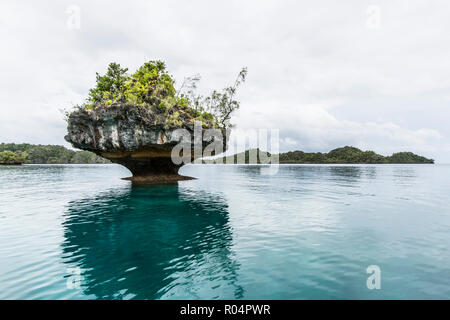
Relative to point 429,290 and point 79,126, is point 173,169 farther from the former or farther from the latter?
point 429,290

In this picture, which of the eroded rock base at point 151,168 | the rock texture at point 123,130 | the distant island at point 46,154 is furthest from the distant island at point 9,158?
the rock texture at point 123,130

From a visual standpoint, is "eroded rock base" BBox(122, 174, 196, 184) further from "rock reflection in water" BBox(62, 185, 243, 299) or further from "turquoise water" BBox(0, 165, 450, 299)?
"rock reflection in water" BBox(62, 185, 243, 299)

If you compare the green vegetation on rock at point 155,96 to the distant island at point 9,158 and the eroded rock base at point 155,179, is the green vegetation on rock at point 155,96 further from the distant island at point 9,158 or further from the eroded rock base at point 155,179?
the distant island at point 9,158

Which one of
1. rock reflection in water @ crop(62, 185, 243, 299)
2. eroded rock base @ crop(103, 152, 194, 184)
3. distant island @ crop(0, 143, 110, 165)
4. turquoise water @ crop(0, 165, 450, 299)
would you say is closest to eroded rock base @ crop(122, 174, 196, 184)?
eroded rock base @ crop(103, 152, 194, 184)

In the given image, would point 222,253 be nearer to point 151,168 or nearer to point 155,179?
point 151,168

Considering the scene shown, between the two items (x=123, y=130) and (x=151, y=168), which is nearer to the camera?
(x=123, y=130)

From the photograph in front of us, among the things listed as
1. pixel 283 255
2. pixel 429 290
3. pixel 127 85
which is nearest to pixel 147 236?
pixel 283 255

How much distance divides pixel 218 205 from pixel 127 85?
18.9m

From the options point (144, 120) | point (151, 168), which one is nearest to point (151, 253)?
point (144, 120)

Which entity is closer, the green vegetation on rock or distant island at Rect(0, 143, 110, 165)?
the green vegetation on rock


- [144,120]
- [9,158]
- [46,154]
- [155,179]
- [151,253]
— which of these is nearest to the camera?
[151,253]

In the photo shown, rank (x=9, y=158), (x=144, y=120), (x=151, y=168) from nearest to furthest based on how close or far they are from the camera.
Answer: (x=144, y=120) → (x=151, y=168) → (x=9, y=158)

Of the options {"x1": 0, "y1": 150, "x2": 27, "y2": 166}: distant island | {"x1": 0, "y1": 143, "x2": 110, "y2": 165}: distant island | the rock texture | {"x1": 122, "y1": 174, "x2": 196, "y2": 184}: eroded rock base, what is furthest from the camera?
{"x1": 0, "y1": 143, "x2": 110, "y2": 165}: distant island

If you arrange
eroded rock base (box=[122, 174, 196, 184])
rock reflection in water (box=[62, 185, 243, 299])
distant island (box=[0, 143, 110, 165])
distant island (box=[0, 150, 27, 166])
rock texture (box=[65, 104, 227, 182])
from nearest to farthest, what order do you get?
rock reflection in water (box=[62, 185, 243, 299]) < rock texture (box=[65, 104, 227, 182]) < eroded rock base (box=[122, 174, 196, 184]) < distant island (box=[0, 150, 27, 166]) < distant island (box=[0, 143, 110, 165])
